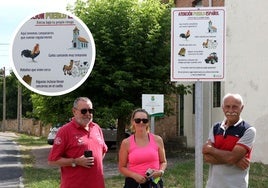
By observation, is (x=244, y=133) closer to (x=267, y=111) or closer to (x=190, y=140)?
(x=267, y=111)

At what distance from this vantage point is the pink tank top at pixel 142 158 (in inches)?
219

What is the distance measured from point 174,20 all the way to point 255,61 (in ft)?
34.5

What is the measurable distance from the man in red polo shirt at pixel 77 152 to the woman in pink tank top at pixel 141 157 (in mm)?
355

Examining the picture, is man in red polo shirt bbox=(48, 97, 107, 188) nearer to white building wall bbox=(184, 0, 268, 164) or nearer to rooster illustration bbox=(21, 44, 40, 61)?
rooster illustration bbox=(21, 44, 40, 61)

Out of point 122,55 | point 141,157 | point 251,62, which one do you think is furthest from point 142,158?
point 122,55

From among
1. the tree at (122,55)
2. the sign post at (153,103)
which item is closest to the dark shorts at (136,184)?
the sign post at (153,103)

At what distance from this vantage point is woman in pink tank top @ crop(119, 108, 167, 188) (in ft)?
18.2

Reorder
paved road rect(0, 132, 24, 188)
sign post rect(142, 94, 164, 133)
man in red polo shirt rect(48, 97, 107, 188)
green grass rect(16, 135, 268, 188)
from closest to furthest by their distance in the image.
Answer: man in red polo shirt rect(48, 97, 107, 188), sign post rect(142, 94, 164, 133), green grass rect(16, 135, 268, 188), paved road rect(0, 132, 24, 188)

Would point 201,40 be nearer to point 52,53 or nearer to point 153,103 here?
point 52,53

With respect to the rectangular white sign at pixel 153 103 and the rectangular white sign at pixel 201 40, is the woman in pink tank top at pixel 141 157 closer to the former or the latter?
the rectangular white sign at pixel 201 40

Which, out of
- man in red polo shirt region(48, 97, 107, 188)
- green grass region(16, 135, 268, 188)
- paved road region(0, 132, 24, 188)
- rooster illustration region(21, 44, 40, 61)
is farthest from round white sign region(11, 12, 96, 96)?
paved road region(0, 132, 24, 188)

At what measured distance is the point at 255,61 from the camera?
16.0 metres

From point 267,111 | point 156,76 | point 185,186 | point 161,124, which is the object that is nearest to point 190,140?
point 161,124

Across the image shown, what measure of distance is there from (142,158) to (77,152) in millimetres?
731
